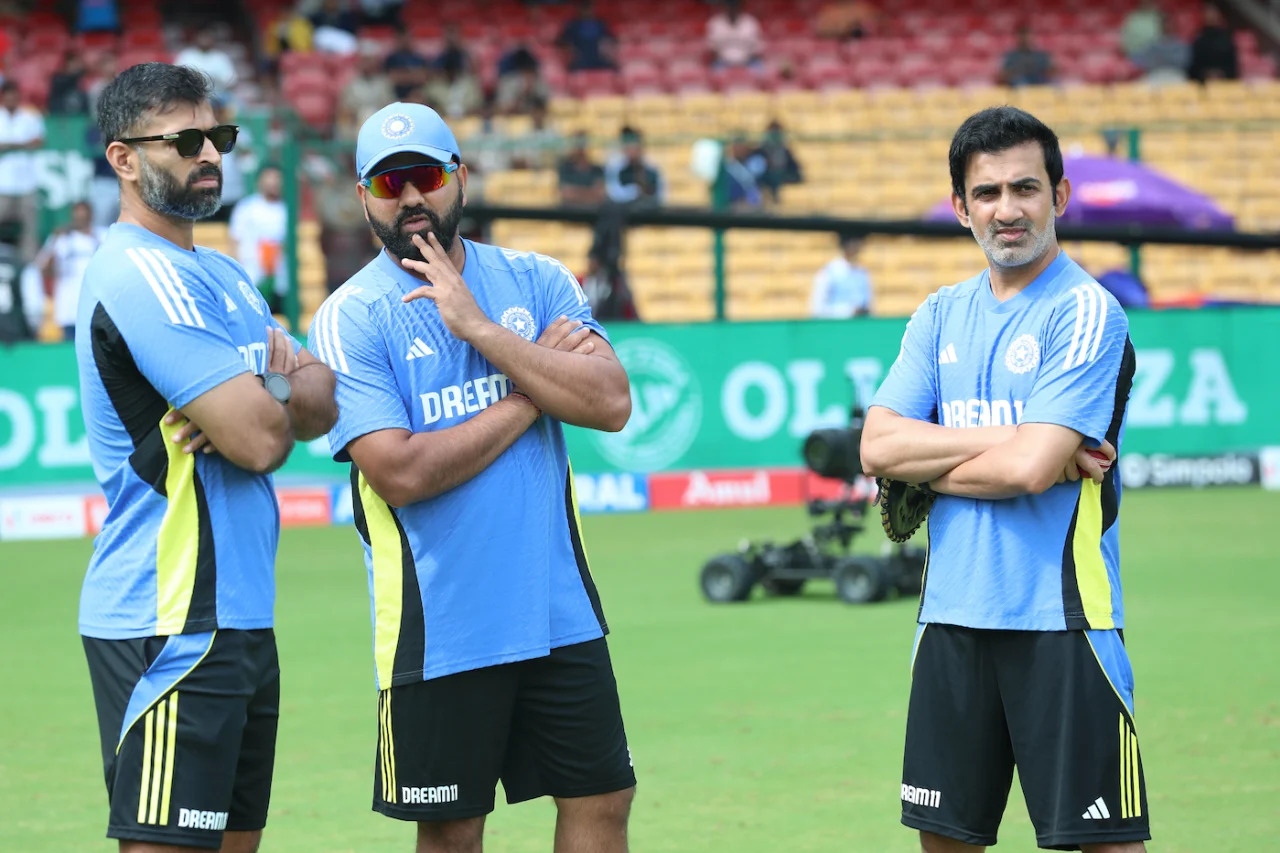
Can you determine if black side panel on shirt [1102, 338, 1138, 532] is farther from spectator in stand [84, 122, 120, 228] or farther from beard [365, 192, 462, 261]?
spectator in stand [84, 122, 120, 228]

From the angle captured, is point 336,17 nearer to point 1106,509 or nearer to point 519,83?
point 519,83

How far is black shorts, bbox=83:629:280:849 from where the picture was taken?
4.07 m

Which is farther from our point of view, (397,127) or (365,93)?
(365,93)

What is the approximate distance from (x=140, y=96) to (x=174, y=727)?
5.00 feet

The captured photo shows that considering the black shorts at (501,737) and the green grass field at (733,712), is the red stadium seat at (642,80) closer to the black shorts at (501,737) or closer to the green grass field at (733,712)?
the green grass field at (733,712)

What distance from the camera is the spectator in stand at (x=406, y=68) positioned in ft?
71.8

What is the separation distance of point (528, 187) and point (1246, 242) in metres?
7.42

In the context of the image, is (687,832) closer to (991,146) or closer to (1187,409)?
(991,146)

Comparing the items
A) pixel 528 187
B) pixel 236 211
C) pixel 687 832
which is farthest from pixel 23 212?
pixel 687 832

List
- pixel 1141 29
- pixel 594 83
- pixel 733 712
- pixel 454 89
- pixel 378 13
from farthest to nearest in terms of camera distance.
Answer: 1. pixel 1141 29
2. pixel 378 13
3. pixel 594 83
4. pixel 454 89
5. pixel 733 712

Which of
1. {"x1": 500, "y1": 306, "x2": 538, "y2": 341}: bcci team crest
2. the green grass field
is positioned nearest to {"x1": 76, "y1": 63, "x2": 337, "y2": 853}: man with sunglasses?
{"x1": 500, "y1": 306, "x2": 538, "y2": 341}: bcci team crest

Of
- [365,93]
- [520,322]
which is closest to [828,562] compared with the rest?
[520,322]

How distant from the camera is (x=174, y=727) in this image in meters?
4.09

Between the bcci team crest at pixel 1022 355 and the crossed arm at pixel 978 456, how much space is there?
16 centimetres
